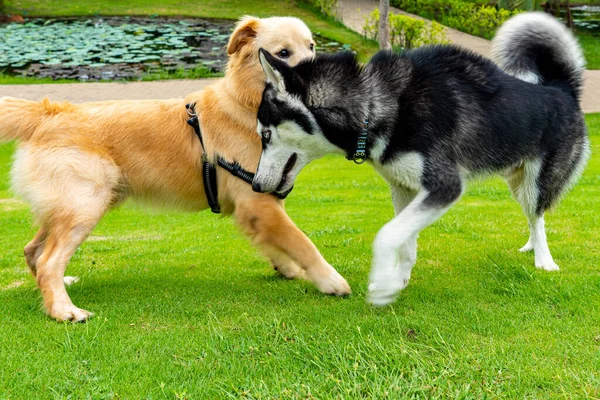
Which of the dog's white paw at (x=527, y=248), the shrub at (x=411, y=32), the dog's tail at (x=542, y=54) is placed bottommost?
the shrub at (x=411, y=32)

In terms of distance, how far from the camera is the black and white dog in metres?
3.97

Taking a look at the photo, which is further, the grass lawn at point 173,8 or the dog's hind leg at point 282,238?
the grass lawn at point 173,8

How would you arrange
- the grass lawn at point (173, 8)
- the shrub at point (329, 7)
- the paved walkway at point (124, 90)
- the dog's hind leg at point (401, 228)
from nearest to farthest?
the dog's hind leg at point (401, 228) → the paved walkway at point (124, 90) → the shrub at point (329, 7) → the grass lawn at point (173, 8)

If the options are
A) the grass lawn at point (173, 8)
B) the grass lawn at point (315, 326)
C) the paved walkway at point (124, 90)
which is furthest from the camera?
the grass lawn at point (173, 8)

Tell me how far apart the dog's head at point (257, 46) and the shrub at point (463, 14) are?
1750 cm

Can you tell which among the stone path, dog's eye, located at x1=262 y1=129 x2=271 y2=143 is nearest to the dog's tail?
dog's eye, located at x1=262 y1=129 x2=271 y2=143

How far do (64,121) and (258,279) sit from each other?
1.89 m

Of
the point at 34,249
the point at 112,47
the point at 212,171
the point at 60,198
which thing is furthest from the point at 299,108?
the point at 112,47

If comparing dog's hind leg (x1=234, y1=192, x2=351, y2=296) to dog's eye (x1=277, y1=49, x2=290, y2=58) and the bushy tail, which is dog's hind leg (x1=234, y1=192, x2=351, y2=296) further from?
the bushy tail

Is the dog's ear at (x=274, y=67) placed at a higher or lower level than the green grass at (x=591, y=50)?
higher

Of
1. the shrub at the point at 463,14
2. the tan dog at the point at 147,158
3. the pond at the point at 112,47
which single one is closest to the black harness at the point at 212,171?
the tan dog at the point at 147,158

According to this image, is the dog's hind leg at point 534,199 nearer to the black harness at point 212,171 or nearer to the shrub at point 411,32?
the black harness at point 212,171

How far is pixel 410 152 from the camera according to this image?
399 centimetres

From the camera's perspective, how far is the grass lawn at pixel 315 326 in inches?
121
